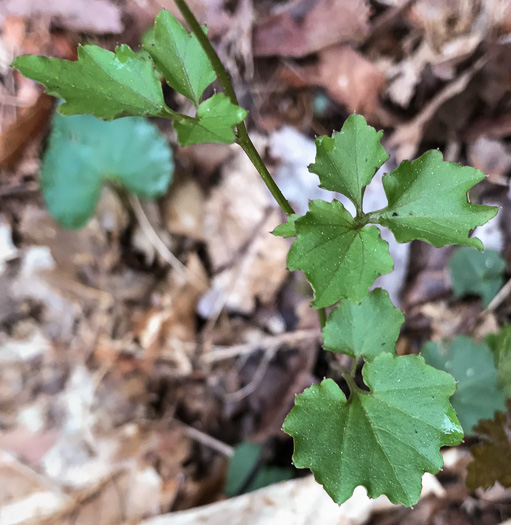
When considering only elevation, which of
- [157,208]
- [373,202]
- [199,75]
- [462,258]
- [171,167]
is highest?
[199,75]

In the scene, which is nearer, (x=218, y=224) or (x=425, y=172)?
(x=425, y=172)

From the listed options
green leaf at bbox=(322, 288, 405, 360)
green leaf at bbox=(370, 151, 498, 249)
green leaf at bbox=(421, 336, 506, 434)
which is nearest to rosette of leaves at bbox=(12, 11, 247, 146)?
green leaf at bbox=(370, 151, 498, 249)

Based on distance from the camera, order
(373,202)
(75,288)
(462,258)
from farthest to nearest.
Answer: (75,288) → (373,202) → (462,258)

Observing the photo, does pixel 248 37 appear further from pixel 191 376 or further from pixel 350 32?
pixel 191 376

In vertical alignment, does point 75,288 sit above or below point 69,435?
above

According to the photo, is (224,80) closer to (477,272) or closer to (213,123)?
(213,123)

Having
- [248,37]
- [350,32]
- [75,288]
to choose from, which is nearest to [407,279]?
[350,32]

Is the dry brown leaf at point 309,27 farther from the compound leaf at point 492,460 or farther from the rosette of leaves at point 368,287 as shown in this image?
the compound leaf at point 492,460

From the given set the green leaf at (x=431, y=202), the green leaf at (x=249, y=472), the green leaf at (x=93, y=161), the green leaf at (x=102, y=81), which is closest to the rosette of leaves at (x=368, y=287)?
the green leaf at (x=431, y=202)
